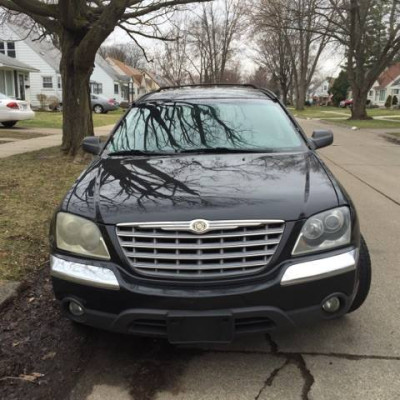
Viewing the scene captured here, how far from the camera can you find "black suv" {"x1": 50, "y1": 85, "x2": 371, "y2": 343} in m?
2.76

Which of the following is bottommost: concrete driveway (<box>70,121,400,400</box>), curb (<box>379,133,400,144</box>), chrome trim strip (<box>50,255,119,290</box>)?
concrete driveway (<box>70,121,400,400</box>)

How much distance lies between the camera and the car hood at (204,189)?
2.87 metres

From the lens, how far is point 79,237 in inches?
117

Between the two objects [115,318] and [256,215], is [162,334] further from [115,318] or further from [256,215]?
[256,215]

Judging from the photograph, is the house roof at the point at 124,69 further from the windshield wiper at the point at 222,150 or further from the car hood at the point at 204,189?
the car hood at the point at 204,189

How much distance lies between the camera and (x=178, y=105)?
4750 millimetres

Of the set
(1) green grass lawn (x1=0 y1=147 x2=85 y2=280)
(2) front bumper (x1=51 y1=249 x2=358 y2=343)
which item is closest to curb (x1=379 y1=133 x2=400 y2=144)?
(1) green grass lawn (x1=0 y1=147 x2=85 y2=280)

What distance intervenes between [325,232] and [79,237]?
145cm

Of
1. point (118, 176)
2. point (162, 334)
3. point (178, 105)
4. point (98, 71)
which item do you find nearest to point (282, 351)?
point (162, 334)

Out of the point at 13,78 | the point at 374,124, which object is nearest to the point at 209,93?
the point at 374,124

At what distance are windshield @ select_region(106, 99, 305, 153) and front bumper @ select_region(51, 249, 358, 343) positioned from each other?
4.72ft

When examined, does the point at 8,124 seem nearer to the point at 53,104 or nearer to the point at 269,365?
the point at 53,104

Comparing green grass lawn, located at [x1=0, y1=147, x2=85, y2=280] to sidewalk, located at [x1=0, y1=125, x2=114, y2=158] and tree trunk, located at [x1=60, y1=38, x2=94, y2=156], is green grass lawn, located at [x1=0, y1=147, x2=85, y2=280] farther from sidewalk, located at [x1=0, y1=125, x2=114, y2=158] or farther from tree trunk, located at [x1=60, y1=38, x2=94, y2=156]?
sidewalk, located at [x1=0, y1=125, x2=114, y2=158]

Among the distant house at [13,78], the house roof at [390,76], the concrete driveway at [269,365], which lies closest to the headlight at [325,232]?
the concrete driveway at [269,365]
